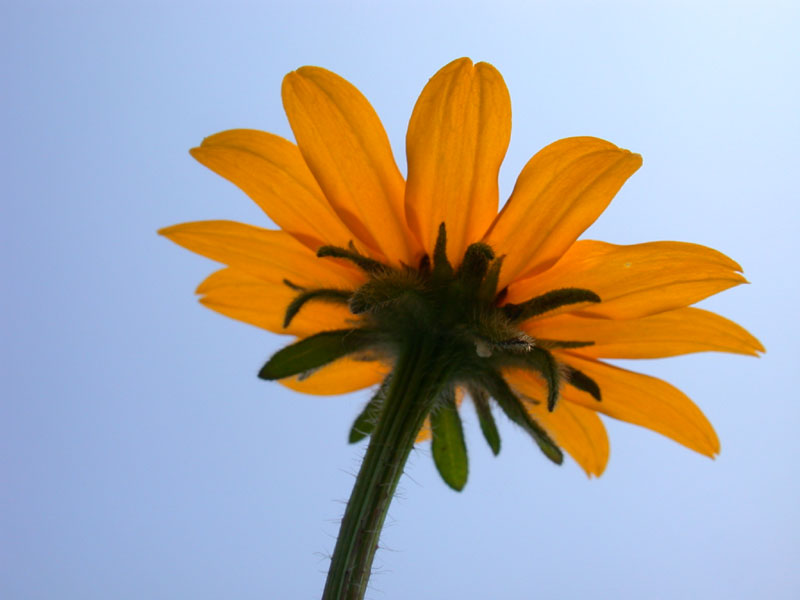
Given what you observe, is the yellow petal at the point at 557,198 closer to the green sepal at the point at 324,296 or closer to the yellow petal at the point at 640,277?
the yellow petal at the point at 640,277

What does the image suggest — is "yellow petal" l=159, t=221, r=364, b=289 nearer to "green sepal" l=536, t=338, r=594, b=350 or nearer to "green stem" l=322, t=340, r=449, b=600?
"green stem" l=322, t=340, r=449, b=600

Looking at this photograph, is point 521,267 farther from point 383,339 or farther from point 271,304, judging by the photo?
point 271,304

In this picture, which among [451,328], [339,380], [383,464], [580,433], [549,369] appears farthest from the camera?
[339,380]

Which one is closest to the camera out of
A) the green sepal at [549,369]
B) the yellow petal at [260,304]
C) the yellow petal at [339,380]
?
the green sepal at [549,369]

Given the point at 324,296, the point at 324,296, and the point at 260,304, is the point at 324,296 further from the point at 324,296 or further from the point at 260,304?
the point at 260,304

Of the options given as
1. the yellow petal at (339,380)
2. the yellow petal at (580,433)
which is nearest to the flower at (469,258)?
the yellow petal at (580,433)

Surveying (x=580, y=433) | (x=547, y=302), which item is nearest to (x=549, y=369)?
(x=547, y=302)

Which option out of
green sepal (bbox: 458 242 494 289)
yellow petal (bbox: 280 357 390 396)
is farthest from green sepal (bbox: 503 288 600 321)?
yellow petal (bbox: 280 357 390 396)

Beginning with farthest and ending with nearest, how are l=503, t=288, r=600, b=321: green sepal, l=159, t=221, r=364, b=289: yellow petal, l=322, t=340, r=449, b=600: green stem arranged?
l=159, t=221, r=364, b=289: yellow petal < l=503, t=288, r=600, b=321: green sepal < l=322, t=340, r=449, b=600: green stem
